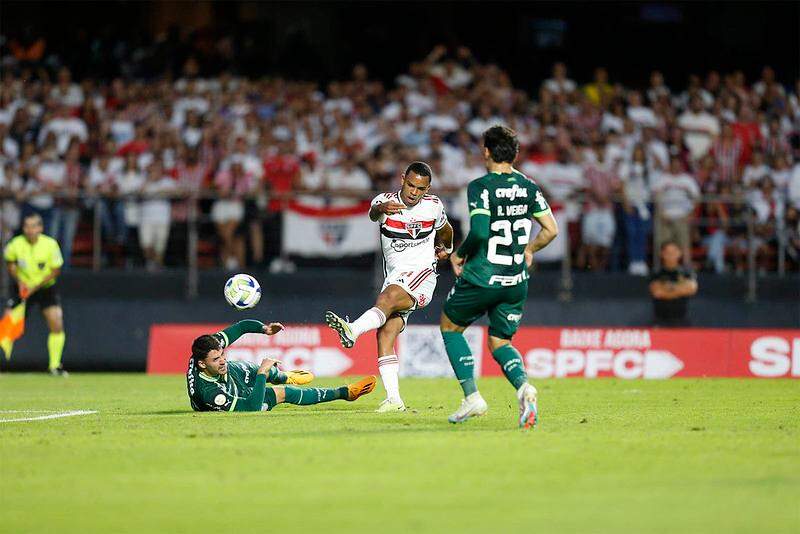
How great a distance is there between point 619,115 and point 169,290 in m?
8.96

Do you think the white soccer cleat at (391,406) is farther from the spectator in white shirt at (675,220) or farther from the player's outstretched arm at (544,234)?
the spectator in white shirt at (675,220)

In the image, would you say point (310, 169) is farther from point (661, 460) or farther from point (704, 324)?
point (661, 460)

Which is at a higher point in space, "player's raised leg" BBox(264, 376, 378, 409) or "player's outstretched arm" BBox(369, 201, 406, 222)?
"player's outstretched arm" BBox(369, 201, 406, 222)

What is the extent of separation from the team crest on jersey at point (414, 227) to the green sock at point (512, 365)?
7.74ft

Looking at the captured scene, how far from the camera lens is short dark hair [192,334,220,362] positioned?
39.2ft

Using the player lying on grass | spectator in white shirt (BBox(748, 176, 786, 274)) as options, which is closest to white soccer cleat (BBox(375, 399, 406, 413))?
the player lying on grass

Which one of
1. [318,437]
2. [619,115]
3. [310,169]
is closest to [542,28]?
[619,115]

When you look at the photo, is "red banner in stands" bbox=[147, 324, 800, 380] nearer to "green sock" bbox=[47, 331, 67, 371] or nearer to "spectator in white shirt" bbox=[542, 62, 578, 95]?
"green sock" bbox=[47, 331, 67, 371]

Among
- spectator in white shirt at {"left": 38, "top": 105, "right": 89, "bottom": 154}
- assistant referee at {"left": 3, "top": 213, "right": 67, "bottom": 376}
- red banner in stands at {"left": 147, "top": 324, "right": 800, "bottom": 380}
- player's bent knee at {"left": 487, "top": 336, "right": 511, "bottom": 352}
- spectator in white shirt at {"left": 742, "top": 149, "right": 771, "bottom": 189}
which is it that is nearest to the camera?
player's bent knee at {"left": 487, "top": 336, "right": 511, "bottom": 352}

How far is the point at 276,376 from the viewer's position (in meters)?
13.3

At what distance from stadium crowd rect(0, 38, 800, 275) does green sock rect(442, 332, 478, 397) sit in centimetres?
1039

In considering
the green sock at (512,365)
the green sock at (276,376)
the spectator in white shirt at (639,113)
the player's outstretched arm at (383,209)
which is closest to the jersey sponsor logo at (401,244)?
the player's outstretched arm at (383,209)

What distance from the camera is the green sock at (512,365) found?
34.3ft

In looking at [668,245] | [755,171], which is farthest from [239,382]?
[755,171]
